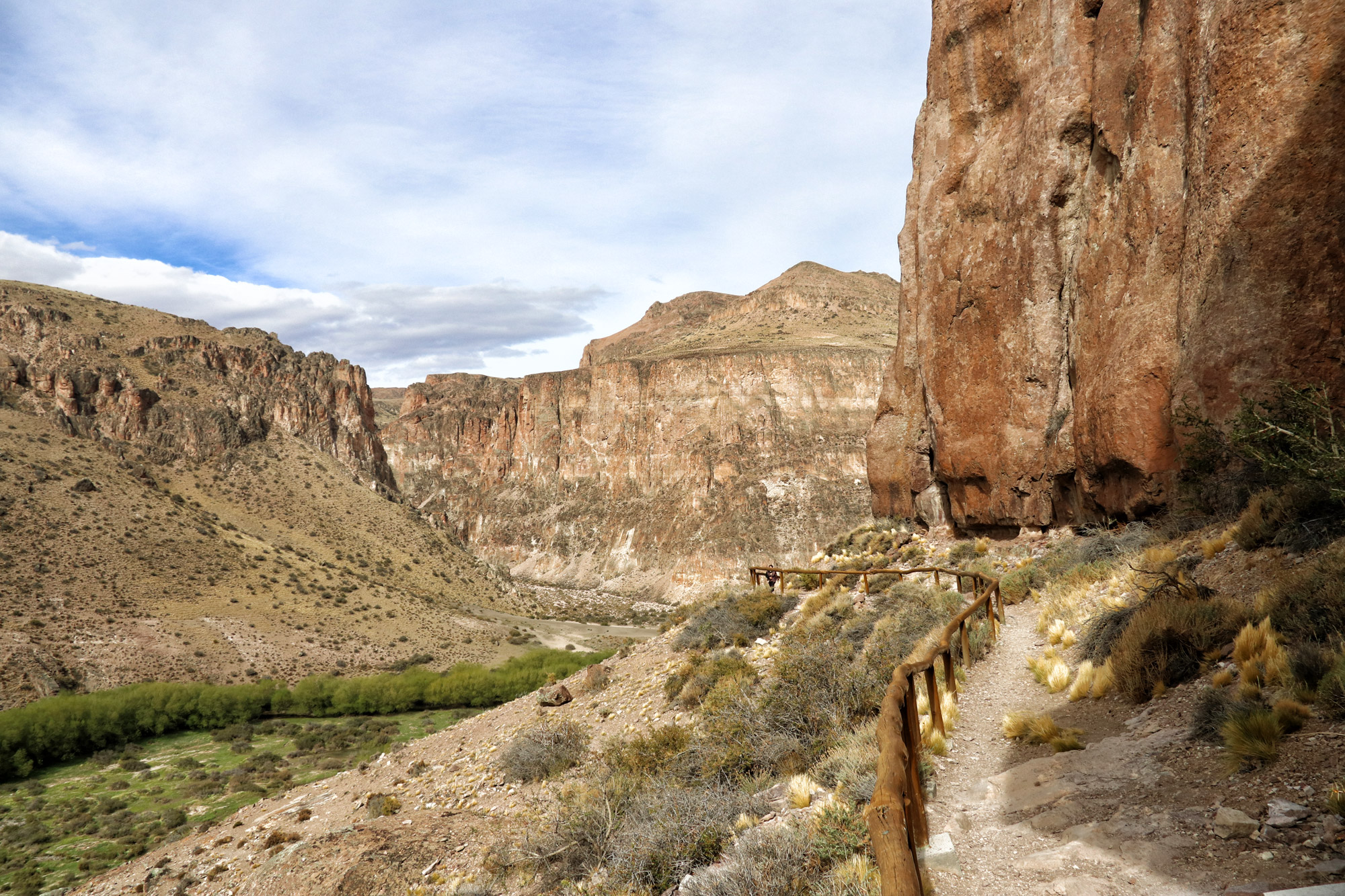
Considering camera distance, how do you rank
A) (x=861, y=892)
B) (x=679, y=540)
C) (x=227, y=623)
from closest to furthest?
(x=861, y=892) < (x=227, y=623) < (x=679, y=540)

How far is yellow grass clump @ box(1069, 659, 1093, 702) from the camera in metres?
7.10

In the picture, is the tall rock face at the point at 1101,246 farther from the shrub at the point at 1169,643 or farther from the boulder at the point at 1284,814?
the boulder at the point at 1284,814

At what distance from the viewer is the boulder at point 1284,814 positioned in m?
3.70

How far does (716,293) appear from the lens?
154 metres

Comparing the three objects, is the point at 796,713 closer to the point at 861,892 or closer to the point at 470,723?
the point at 861,892

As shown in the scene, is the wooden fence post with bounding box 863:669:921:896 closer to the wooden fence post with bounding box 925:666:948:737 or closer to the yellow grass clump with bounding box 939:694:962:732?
the wooden fence post with bounding box 925:666:948:737

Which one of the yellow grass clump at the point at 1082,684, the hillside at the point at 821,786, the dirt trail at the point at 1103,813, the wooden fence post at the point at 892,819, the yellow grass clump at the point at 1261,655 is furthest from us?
the yellow grass clump at the point at 1082,684

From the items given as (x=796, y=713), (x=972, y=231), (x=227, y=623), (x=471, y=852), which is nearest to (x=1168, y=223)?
(x=972, y=231)

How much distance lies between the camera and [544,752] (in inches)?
545

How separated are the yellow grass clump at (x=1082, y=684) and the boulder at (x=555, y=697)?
13.5 metres

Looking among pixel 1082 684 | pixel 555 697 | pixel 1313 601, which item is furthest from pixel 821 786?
pixel 555 697

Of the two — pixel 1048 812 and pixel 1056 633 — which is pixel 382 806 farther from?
pixel 1048 812

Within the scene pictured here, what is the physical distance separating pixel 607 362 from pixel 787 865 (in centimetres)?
9344

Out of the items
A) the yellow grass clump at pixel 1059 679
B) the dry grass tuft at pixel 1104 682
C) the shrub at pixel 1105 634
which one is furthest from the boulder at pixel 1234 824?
the yellow grass clump at pixel 1059 679
